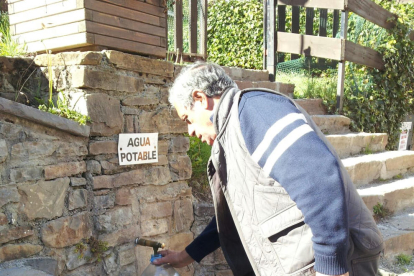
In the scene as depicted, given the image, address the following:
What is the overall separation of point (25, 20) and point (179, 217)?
180cm

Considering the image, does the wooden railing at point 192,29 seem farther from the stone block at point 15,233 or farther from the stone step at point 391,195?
the stone block at point 15,233

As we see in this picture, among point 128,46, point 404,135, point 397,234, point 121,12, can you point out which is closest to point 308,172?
point 128,46

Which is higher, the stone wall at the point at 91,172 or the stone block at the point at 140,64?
the stone block at the point at 140,64

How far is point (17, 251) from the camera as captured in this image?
92.0 inches

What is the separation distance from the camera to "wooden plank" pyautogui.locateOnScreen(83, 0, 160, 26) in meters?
2.82

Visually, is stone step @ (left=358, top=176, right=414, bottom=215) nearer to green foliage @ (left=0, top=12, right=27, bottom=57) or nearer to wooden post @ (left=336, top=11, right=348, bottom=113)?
wooden post @ (left=336, top=11, right=348, bottom=113)

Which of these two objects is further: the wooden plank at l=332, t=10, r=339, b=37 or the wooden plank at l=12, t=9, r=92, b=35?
the wooden plank at l=332, t=10, r=339, b=37

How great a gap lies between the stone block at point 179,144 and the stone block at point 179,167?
0.18 feet

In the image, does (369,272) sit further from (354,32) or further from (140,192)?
(354,32)

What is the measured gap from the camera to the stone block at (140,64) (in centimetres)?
277

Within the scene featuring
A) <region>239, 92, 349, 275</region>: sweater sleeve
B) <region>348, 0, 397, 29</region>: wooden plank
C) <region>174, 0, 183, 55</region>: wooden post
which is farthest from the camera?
<region>174, 0, 183, 55</region>: wooden post

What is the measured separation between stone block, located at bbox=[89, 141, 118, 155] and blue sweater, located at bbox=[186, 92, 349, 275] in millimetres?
1232

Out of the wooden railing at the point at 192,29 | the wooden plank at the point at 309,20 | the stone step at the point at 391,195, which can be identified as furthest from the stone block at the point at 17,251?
the wooden plank at the point at 309,20

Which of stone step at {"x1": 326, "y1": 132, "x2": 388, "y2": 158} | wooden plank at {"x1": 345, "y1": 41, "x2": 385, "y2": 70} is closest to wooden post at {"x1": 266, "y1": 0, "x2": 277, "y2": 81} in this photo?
wooden plank at {"x1": 345, "y1": 41, "x2": 385, "y2": 70}
